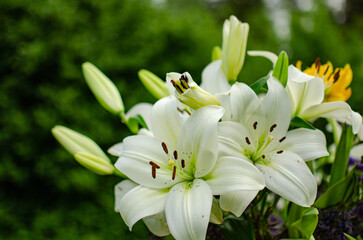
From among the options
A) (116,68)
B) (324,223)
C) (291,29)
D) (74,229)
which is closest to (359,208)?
(324,223)

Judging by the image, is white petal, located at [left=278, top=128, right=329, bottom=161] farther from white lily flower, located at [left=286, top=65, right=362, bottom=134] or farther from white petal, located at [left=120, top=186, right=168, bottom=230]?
white petal, located at [left=120, top=186, right=168, bottom=230]

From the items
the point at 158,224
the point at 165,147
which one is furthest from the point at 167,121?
the point at 158,224

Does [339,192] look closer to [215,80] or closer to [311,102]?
[311,102]

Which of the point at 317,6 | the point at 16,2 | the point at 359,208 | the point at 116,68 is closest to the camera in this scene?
the point at 359,208

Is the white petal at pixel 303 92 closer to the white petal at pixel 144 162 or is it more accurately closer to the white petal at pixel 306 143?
the white petal at pixel 306 143

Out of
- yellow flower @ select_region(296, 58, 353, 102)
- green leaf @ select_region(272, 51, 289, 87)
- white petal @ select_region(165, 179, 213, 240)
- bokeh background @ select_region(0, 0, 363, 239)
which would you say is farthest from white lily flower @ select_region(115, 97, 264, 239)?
bokeh background @ select_region(0, 0, 363, 239)

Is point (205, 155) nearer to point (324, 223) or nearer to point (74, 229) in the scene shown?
point (324, 223)

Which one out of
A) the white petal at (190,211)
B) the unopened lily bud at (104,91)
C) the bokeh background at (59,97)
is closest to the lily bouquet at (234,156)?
the white petal at (190,211)
